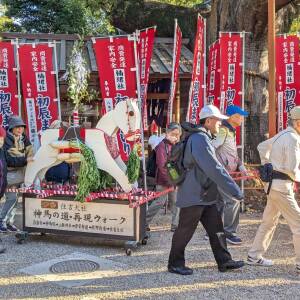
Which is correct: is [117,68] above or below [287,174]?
above

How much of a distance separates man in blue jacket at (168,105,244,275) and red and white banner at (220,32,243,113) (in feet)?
11.5

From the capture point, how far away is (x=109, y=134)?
20.2 feet

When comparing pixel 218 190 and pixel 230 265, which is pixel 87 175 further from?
pixel 230 265

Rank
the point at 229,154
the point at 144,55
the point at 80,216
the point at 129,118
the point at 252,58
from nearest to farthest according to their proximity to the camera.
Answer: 1. the point at 129,118
2. the point at 80,216
3. the point at 229,154
4. the point at 144,55
5. the point at 252,58

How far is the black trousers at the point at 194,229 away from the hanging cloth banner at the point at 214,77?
391 centimetres

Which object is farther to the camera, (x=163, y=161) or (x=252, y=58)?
(x=252, y=58)

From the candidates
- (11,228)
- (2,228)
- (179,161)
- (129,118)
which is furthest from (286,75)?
A: (2,228)

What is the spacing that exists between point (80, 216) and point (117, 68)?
301cm

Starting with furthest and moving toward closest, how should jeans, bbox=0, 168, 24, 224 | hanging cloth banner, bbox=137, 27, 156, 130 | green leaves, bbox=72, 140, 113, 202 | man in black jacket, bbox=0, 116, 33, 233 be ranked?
hanging cloth banner, bbox=137, 27, 156, 130 → jeans, bbox=0, 168, 24, 224 → man in black jacket, bbox=0, 116, 33, 233 → green leaves, bbox=72, 140, 113, 202

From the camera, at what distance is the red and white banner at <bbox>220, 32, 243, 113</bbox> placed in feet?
26.9

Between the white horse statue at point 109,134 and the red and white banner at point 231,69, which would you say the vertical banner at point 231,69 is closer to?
the red and white banner at point 231,69

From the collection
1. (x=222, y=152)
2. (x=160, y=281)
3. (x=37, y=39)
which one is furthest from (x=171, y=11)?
(x=160, y=281)

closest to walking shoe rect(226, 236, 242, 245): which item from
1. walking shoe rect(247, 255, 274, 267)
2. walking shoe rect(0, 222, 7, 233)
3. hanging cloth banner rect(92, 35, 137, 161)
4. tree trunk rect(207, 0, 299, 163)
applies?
walking shoe rect(247, 255, 274, 267)

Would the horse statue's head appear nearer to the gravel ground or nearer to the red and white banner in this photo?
the gravel ground
